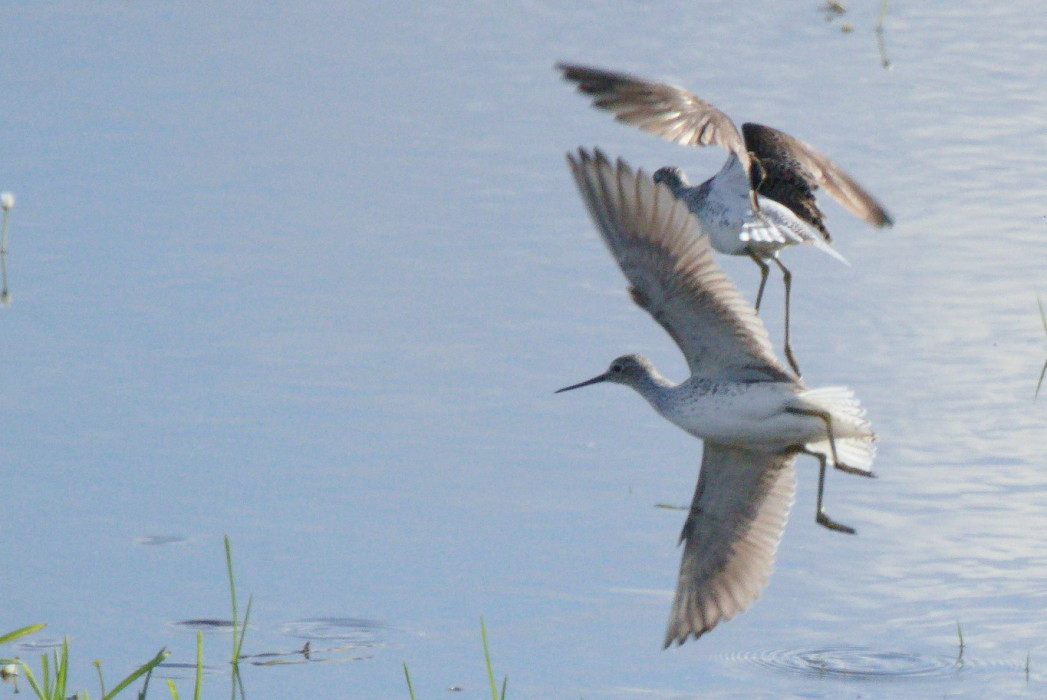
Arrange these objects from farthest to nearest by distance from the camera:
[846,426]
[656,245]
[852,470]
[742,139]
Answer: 1. [742,139]
2. [852,470]
3. [846,426]
4. [656,245]

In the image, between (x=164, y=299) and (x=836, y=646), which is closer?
(x=836, y=646)

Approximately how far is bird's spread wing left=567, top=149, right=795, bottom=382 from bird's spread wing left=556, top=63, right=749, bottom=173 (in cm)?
141

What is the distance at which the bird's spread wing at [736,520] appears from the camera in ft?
21.6

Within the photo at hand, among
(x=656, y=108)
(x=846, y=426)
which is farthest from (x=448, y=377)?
(x=846, y=426)

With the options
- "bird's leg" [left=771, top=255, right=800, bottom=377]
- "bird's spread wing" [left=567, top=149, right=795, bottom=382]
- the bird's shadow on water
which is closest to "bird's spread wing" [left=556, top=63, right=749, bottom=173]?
"bird's leg" [left=771, top=255, right=800, bottom=377]

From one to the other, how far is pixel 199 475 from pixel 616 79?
224 centimetres

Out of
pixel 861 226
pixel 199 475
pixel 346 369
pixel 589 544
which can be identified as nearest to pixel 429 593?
pixel 589 544

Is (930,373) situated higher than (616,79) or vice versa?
(616,79)

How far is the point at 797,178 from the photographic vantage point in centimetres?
817

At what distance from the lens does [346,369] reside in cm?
807

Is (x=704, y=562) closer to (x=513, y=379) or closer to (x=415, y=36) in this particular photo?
(x=513, y=379)

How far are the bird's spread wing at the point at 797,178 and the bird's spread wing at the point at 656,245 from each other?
2.09m

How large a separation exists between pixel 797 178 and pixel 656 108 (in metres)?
0.88

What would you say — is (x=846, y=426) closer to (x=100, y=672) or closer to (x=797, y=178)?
(x=797, y=178)
